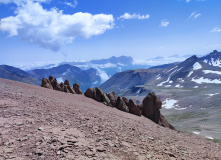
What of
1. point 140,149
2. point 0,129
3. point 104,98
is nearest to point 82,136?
point 140,149

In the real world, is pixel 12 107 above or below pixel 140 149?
above

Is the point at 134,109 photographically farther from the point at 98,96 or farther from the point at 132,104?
the point at 98,96

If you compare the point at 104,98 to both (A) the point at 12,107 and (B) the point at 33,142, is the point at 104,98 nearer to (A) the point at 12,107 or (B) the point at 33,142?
(A) the point at 12,107

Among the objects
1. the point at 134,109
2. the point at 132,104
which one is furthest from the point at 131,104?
the point at 134,109

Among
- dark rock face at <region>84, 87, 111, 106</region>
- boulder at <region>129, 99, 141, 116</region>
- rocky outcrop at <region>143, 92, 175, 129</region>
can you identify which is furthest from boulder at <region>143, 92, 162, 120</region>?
dark rock face at <region>84, 87, 111, 106</region>

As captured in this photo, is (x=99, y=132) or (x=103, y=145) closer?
(x=103, y=145)

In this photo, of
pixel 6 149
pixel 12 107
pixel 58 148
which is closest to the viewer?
pixel 6 149

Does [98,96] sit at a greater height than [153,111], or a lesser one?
greater

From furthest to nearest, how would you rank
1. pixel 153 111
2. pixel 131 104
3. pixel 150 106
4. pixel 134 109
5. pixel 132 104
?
pixel 150 106 < pixel 153 111 < pixel 131 104 < pixel 132 104 < pixel 134 109

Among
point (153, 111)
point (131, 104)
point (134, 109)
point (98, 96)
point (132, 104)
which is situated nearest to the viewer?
point (98, 96)

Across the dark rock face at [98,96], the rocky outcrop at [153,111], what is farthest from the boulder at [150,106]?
the dark rock face at [98,96]

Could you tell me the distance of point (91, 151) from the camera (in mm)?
10906

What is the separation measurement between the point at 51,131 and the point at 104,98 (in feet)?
122

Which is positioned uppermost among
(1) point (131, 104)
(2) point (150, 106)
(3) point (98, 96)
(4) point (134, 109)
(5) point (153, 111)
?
(3) point (98, 96)
